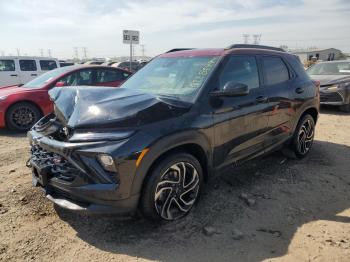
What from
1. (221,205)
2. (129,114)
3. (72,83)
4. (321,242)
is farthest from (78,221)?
(72,83)

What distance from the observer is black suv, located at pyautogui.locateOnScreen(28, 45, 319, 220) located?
2.83 meters

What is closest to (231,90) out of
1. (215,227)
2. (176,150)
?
(176,150)

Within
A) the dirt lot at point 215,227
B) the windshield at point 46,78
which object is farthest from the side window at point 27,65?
the dirt lot at point 215,227

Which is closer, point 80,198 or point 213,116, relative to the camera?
point 80,198

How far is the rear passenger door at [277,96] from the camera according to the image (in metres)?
4.39

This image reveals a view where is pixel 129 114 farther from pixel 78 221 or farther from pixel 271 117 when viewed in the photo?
pixel 271 117

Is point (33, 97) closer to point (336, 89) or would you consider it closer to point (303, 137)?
point (303, 137)

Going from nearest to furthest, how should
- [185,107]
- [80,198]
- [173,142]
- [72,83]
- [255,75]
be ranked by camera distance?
[80,198] → [173,142] → [185,107] → [255,75] → [72,83]

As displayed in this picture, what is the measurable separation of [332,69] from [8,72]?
477 inches

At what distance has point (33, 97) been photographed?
745 cm

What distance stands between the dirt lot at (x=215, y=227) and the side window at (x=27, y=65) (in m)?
10.2

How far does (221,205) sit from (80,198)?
1.64 metres

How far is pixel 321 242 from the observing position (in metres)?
3.12

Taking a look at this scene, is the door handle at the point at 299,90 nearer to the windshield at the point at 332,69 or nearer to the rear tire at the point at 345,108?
the rear tire at the point at 345,108
